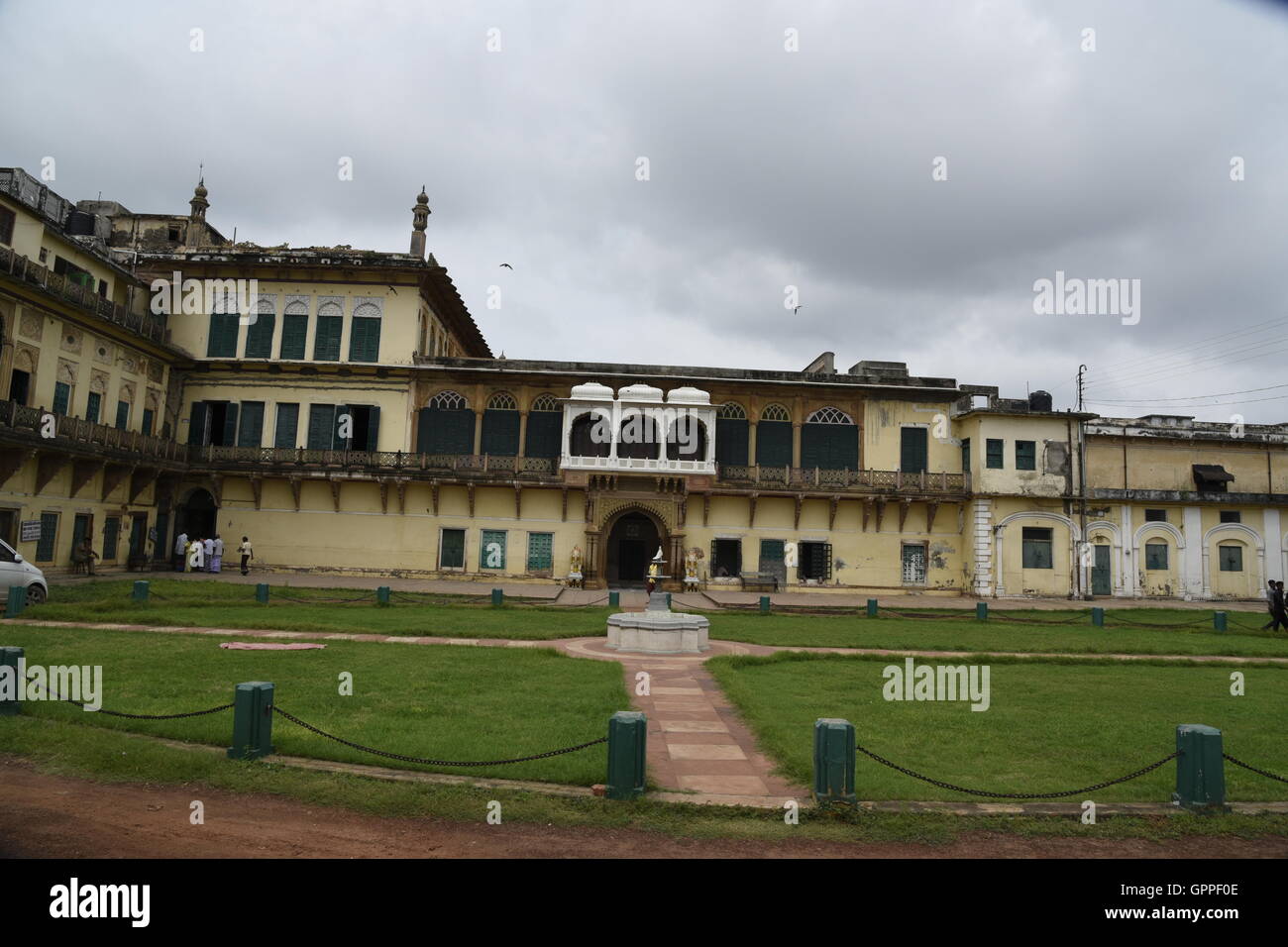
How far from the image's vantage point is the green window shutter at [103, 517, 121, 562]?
2738 centimetres

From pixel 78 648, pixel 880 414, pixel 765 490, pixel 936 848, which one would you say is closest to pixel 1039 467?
pixel 880 414

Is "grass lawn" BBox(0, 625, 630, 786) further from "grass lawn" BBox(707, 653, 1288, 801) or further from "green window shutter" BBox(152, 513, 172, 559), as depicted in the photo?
"green window shutter" BBox(152, 513, 172, 559)

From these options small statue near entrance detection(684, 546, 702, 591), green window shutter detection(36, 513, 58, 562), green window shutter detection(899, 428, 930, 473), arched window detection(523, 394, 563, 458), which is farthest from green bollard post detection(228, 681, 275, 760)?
green window shutter detection(899, 428, 930, 473)

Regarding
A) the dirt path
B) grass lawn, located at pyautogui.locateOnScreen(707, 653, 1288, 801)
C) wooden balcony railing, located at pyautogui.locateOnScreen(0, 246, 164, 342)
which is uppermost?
wooden balcony railing, located at pyautogui.locateOnScreen(0, 246, 164, 342)

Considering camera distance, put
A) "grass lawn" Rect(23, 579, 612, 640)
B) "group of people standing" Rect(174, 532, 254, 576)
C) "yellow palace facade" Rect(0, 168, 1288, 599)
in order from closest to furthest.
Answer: "grass lawn" Rect(23, 579, 612, 640), "group of people standing" Rect(174, 532, 254, 576), "yellow palace facade" Rect(0, 168, 1288, 599)

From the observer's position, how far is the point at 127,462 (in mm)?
27141

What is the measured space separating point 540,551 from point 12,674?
73.6 feet

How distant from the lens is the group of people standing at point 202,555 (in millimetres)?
29562

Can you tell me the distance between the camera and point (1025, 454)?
31.9 meters

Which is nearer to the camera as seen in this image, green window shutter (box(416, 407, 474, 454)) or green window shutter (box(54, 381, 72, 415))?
green window shutter (box(54, 381, 72, 415))

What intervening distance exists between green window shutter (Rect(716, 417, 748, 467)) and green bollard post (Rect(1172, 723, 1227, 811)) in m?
24.9

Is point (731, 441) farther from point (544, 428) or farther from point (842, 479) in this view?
point (544, 428)

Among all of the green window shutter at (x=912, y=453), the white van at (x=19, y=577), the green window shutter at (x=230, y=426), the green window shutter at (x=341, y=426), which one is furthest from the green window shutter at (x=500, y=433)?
the white van at (x=19, y=577)

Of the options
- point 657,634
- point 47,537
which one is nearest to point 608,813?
point 657,634
